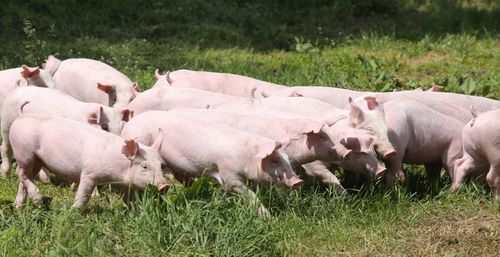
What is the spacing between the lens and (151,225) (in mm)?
5707

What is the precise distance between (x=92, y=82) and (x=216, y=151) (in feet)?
8.54

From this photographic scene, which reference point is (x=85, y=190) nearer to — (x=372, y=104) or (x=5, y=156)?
(x=5, y=156)

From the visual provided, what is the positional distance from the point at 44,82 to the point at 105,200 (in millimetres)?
1832

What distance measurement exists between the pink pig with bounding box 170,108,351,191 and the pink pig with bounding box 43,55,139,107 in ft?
4.01

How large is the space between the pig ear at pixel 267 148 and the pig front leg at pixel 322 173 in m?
0.78

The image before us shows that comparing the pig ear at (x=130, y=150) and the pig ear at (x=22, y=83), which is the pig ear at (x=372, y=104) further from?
the pig ear at (x=22, y=83)

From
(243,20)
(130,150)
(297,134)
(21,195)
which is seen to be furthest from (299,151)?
(243,20)

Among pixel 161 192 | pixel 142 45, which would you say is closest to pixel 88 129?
pixel 161 192

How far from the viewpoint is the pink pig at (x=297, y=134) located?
268 inches

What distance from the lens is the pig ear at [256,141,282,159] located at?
6320 millimetres

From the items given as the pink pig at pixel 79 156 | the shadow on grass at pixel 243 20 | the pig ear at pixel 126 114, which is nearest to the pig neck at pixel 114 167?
the pink pig at pixel 79 156

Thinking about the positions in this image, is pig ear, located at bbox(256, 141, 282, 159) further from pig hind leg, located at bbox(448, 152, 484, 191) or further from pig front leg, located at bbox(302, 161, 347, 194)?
pig hind leg, located at bbox(448, 152, 484, 191)

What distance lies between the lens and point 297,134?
22.6ft

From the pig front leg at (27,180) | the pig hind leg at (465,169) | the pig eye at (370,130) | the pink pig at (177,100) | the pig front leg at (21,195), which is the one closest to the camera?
the pig front leg at (27,180)
